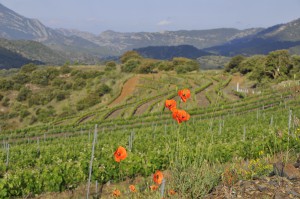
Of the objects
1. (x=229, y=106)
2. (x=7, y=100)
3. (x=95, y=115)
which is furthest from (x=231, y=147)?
(x=7, y=100)

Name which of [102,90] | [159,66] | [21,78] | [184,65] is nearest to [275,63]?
[184,65]

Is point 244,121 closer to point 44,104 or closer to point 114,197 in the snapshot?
point 114,197

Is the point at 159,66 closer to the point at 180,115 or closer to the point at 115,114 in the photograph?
the point at 115,114

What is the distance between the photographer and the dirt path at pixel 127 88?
67.6 meters

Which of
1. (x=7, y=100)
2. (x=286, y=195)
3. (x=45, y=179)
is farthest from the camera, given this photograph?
(x=7, y=100)

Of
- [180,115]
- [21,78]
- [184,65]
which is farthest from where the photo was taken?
[21,78]

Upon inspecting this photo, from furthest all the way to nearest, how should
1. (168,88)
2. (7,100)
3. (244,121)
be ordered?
1. (7,100)
2. (168,88)
3. (244,121)

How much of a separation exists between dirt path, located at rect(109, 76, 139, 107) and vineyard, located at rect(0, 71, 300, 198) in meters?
8.99

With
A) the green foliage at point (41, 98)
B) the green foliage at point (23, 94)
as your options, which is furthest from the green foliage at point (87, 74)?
the green foliage at point (23, 94)

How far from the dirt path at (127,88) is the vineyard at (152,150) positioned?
8.99 meters

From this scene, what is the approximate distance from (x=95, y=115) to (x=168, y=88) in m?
18.9

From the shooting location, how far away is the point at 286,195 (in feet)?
17.4

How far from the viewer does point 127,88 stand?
246 feet

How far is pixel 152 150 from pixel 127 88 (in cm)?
5739
